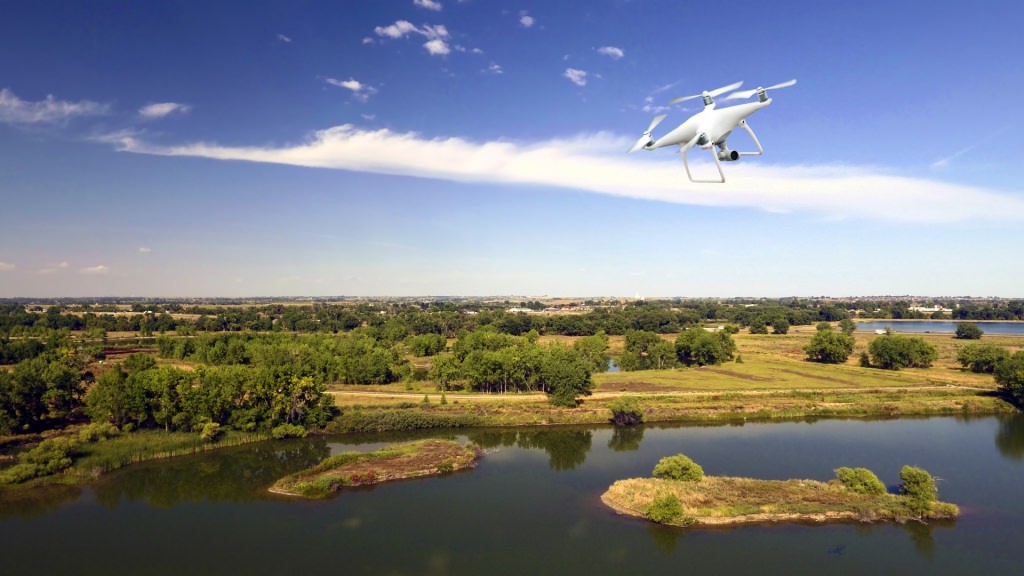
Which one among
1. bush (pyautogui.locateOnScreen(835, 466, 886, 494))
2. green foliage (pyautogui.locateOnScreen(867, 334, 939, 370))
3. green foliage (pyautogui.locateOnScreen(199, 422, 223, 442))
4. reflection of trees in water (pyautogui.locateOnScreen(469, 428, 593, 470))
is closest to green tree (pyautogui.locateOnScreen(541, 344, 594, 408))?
reflection of trees in water (pyautogui.locateOnScreen(469, 428, 593, 470))

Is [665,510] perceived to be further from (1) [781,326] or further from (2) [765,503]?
A: (1) [781,326]

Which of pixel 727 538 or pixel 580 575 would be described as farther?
pixel 727 538

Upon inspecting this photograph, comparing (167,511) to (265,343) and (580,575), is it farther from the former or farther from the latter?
(265,343)

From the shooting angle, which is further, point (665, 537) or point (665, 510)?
point (665, 510)

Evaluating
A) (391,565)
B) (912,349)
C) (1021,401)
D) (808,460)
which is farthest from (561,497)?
(912,349)

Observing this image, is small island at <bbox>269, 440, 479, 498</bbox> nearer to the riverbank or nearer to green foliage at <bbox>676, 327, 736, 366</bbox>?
the riverbank

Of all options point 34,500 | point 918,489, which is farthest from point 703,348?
point 34,500
